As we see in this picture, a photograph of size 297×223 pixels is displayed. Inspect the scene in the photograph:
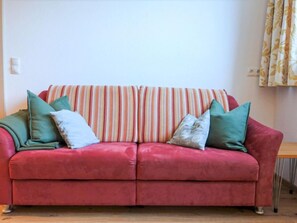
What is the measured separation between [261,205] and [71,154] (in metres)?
1.43

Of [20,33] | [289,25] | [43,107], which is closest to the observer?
[43,107]

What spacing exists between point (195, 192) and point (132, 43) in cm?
161

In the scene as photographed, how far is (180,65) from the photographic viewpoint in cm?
292

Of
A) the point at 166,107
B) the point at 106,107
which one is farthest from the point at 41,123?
the point at 166,107

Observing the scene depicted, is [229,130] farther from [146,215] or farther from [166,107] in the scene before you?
[146,215]

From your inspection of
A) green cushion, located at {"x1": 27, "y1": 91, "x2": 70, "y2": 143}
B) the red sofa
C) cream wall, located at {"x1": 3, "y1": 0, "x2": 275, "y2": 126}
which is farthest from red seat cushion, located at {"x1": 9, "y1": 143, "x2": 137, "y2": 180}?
cream wall, located at {"x1": 3, "y1": 0, "x2": 275, "y2": 126}

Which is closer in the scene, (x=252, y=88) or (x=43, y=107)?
(x=43, y=107)

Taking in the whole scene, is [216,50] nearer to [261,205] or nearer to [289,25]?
[289,25]

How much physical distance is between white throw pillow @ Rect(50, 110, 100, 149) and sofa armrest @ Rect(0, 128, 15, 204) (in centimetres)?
36

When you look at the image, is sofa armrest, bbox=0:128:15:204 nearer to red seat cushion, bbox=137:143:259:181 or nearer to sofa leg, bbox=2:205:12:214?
sofa leg, bbox=2:205:12:214

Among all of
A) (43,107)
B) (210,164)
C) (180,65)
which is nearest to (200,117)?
(210,164)

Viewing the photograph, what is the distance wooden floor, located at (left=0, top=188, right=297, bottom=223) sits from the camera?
202 centimetres

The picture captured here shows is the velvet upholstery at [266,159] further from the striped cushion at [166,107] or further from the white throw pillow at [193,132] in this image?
the striped cushion at [166,107]

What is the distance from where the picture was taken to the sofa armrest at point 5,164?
6.46 feet
